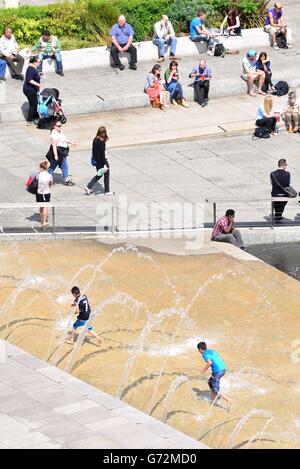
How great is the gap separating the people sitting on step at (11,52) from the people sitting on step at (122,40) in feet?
8.55

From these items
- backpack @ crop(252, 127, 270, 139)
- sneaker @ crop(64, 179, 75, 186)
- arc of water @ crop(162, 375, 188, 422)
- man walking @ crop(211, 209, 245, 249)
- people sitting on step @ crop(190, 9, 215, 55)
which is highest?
people sitting on step @ crop(190, 9, 215, 55)

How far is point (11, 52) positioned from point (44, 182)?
27.0 feet

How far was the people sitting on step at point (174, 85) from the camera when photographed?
1471 inches

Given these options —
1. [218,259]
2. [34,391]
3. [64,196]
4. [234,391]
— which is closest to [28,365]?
[34,391]

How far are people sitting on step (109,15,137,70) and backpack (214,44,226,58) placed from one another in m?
2.57

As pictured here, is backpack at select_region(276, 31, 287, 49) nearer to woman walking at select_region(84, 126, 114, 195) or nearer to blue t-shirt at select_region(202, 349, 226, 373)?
woman walking at select_region(84, 126, 114, 195)

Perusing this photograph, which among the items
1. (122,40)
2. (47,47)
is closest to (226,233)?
(47,47)

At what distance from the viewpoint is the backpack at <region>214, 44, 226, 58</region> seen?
40.7m

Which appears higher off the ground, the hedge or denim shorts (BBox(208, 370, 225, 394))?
the hedge

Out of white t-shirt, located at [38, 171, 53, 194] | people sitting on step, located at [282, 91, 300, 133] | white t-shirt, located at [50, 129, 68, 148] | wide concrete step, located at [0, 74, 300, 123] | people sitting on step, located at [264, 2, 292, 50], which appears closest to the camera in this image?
white t-shirt, located at [38, 171, 53, 194]

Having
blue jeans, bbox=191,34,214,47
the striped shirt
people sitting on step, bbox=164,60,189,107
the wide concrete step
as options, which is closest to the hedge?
blue jeans, bbox=191,34,214,47

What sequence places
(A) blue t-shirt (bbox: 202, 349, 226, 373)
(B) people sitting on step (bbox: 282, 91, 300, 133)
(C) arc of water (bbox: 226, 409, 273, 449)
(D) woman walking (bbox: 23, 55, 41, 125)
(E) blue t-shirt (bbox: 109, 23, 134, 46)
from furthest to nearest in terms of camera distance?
(E) blue t-shirt (bbox: 109, 23, 134, 46) < (B) people sitting on step (bbox: 282, 91, 300, 133) < (D) woman walking (bbox: 23, 55, 41, 125) < (A) blue t-shirt (bbox: 202, 349, 226, 373) < (C) arc of water (bbox: 226, 409, 273, 449)
